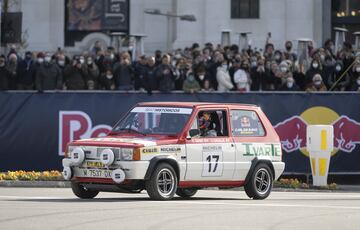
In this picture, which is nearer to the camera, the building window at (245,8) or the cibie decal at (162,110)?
the cibie decal at (162,110)

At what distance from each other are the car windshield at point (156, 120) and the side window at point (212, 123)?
1.03 feet

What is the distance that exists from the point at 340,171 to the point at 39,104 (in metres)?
7.09

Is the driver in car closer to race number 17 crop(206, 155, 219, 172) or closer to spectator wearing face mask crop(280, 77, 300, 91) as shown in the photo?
race number 17 crop(206, 155, 219, 172)

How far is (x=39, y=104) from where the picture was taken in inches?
1045

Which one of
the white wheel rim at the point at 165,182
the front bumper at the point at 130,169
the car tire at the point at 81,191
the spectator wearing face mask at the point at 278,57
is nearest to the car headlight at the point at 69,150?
the car tire at the point at 81,191

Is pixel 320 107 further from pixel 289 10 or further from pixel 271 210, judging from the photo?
pixel 289 10

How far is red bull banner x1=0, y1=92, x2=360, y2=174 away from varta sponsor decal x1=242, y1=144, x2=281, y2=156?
5953mm

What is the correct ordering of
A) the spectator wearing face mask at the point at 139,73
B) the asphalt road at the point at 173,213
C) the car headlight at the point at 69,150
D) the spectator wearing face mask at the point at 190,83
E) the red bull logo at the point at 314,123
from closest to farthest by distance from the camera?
the asphalt road at the point at 173,213, the car headlight at the point at 69,150, the red bull logo at the point at 314,123, the spectator wearing face mask at the point at 190,83, the spectator wearing face mask at the point at 139,73

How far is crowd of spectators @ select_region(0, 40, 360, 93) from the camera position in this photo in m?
29.3

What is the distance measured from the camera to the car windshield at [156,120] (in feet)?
62.6

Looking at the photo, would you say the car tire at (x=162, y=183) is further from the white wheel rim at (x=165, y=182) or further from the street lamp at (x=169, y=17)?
the street lamp at (x=169, y=17)

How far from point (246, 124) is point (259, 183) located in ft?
3.45

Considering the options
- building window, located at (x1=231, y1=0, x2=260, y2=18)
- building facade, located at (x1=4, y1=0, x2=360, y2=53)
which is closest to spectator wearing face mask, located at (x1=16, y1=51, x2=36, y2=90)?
building facade, located at (x1=4, y1=0, x2=360, y2=53)

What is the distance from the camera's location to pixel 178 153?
18688 millimetres
